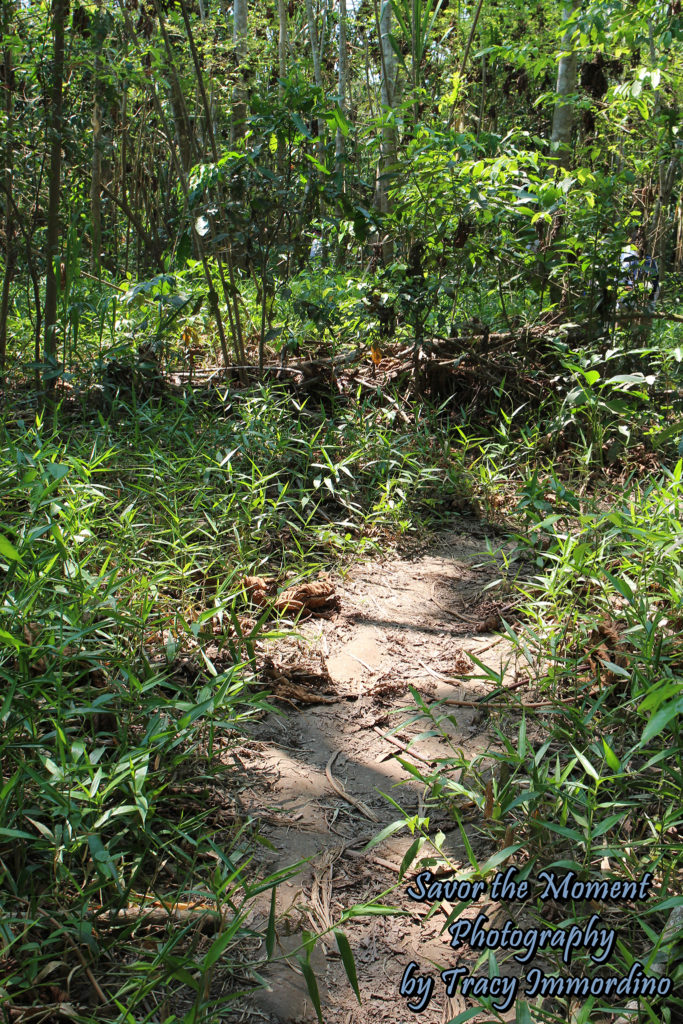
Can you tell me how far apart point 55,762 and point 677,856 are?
1231mm

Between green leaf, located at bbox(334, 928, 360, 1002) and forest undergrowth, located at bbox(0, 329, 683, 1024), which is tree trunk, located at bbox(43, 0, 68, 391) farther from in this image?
green leaf, located at bbox(334, 928, 360, 1002)

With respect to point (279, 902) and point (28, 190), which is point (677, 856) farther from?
point (28, 190)

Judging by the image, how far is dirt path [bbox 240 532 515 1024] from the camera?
138cm

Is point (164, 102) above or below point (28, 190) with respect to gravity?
above

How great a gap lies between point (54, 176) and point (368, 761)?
10.4ft

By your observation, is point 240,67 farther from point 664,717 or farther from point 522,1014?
point 522,1014

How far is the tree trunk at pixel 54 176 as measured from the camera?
3592 mm

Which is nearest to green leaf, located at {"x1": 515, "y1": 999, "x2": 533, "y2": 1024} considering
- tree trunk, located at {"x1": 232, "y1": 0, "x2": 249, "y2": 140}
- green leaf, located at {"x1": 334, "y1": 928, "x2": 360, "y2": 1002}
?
green leaf, located at {"x1": 334, "y1": 928, "x2": 360, "y2": 1002}

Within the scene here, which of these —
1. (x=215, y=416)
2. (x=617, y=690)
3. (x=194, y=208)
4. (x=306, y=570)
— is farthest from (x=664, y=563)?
(x=194, y=208)

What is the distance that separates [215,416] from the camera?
3.68m

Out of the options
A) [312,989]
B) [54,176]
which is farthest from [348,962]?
[54,176]

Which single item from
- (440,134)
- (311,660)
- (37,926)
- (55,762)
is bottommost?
(311,660)

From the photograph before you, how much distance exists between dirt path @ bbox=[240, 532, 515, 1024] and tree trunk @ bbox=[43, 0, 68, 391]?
6.56ft

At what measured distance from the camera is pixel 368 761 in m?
1.97
